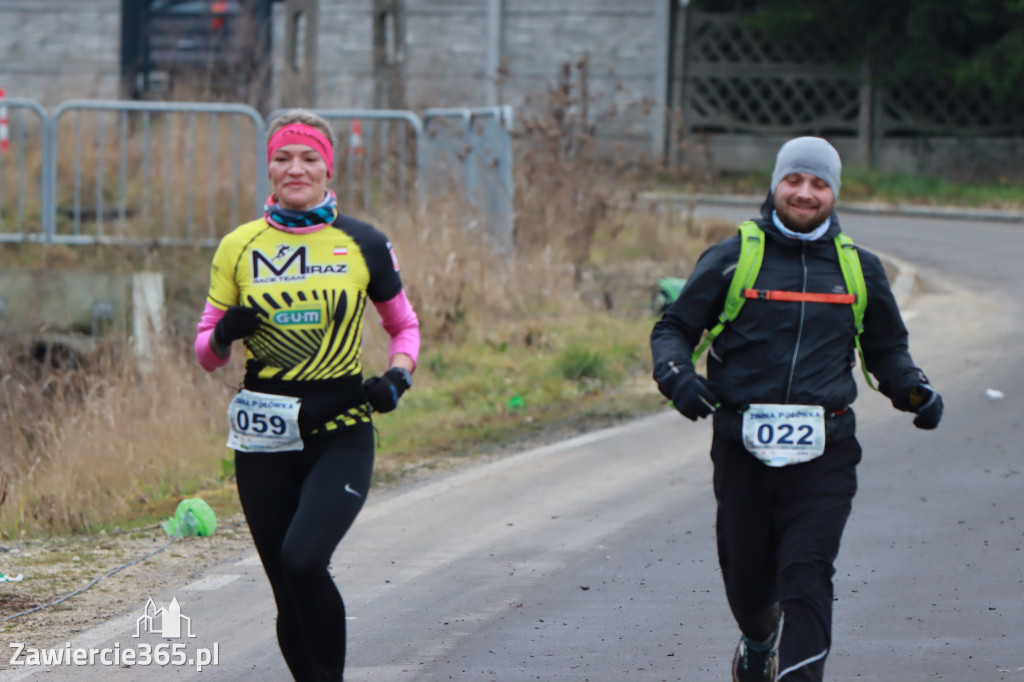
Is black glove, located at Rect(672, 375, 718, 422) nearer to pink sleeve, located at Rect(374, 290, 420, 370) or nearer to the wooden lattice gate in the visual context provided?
pink sleeve, located at Rect(374, 290, 420, 370)

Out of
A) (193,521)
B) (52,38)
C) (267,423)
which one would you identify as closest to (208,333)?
(267,423)

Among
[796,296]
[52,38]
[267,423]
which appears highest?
[52,38]

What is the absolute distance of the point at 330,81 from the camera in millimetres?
28156

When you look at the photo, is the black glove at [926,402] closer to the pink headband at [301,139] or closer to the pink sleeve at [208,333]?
the pink headband at [301,139]

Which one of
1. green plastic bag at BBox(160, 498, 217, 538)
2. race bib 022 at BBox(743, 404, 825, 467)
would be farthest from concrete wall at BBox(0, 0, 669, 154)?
race bib 022 at BBox(743, 404, 825, 467)

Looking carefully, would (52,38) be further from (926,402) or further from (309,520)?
(926,402)

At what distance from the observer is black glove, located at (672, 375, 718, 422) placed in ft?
14.0

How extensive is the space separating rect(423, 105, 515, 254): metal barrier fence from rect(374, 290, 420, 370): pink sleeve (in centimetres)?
905

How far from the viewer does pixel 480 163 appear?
13.8 metres

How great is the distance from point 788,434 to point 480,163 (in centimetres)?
972

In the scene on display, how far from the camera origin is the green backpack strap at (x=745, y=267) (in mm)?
4379

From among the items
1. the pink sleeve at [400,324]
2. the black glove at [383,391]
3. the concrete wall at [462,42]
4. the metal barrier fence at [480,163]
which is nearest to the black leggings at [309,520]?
the black glove at [383,391]

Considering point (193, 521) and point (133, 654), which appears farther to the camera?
point (193, 521)

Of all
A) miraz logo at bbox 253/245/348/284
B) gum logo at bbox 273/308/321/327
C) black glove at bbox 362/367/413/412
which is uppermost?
miraz logo at bbox 253/245/348/284
